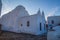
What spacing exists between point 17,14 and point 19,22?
2.13 m

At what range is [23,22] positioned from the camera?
18.5 m

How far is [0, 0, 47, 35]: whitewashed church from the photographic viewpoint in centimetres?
1636

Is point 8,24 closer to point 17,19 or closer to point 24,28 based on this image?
point 17,19

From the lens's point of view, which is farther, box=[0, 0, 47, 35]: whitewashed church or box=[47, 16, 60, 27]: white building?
box=[47, 16, 60, 27]: white building

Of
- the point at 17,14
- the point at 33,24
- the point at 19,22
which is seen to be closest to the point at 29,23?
the point at 33,24

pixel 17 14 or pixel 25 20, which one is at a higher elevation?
pixel 17 14

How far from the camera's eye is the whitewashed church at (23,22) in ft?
53.7

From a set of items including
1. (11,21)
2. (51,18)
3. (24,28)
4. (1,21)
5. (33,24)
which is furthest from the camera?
(51,18)

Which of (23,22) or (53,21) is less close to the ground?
(53,21)

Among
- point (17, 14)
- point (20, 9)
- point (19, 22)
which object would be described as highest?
point (20, 9)

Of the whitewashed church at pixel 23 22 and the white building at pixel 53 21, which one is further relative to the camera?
the white building at pixel 53 21

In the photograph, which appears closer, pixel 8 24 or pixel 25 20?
pixel 25 20

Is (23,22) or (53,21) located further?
(53,21)

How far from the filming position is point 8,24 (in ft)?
70.0
